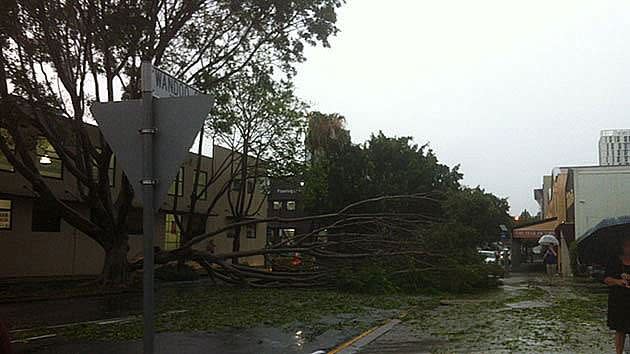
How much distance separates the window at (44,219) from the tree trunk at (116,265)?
6.24 m

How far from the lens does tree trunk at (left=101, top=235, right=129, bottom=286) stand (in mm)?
23438

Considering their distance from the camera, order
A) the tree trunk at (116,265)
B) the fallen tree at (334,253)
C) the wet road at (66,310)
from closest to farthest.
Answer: the wet road at (66,310)
the tree trunk at (116,265)
the fallen tree at (334,253)

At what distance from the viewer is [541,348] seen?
1058 centimetres

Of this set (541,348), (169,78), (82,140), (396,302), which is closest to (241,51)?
(82,140)

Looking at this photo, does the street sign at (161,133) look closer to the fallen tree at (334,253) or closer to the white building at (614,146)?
the fallen tree at (334,253)

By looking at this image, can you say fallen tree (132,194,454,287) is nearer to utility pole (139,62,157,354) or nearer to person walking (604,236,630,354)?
person walking (604,236,630,354)

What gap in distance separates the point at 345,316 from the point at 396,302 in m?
4.04

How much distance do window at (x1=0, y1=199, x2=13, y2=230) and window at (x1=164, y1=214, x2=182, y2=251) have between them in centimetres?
1201

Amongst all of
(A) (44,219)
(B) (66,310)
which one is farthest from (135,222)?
(B) (66,310)

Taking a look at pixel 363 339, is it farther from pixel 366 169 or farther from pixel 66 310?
pixel 366 169

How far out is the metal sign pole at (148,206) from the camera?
4.51 m

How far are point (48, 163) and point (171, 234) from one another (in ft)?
38.4

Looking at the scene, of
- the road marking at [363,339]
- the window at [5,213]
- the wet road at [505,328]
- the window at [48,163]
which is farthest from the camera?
the window at [48,163]

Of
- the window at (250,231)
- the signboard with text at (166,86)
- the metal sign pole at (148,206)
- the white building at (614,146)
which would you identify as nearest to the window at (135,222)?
the window at (250,231)
